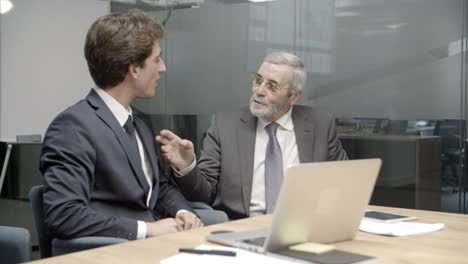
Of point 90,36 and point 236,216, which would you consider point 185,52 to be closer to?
point 236,216

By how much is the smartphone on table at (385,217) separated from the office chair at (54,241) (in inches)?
34.8

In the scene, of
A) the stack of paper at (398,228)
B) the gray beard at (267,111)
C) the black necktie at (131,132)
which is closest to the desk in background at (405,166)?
the gray beard at (267,111)

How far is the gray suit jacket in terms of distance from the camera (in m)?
3.12

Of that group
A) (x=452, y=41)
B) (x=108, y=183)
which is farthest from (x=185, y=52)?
(x=108, y=183)

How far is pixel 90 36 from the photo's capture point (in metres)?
2.35

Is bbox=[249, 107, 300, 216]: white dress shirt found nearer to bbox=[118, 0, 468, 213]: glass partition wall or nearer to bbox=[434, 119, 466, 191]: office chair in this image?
bbox=[118, 0, 468, 213]: glass partition wall

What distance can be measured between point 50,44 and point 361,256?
4120mm

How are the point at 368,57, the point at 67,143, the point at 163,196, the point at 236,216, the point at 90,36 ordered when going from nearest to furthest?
the point at 67,143 < the point at 90,36 < the point at 163,196 < the point at 236,216 < the point at 368,57

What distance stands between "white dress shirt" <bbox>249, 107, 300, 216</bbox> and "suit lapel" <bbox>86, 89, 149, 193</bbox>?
90 centimetres

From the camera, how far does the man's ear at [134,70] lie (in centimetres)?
241

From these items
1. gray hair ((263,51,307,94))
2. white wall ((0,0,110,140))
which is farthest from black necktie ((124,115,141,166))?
white wall ((0,0,110,140))

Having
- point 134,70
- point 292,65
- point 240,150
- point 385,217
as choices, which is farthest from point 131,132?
point 292,65

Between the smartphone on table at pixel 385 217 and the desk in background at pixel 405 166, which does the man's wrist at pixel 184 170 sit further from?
the desk in background at pixel 405 166

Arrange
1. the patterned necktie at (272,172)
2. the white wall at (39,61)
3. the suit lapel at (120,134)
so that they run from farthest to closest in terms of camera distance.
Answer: the white wall at (39,61), the patterned necktie at (272,172), the suit lapel at (120,134)
